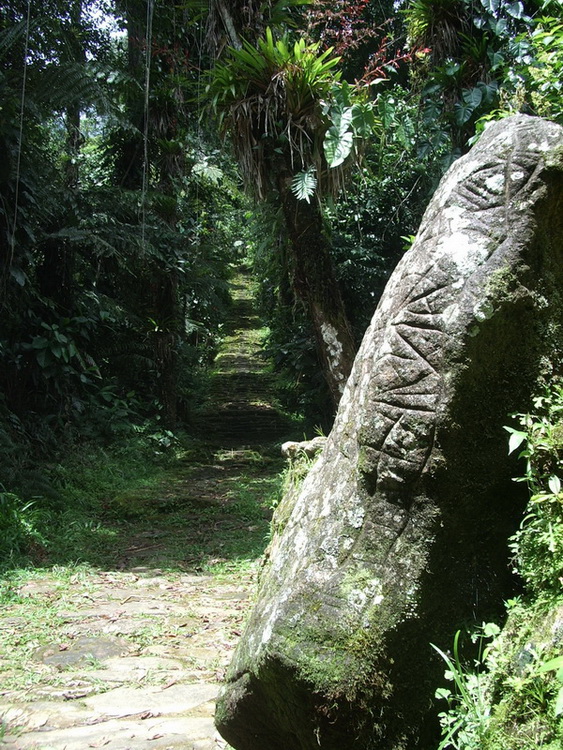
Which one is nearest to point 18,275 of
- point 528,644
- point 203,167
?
point 203,167

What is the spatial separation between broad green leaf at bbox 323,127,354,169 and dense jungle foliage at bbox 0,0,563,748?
0.6 inches

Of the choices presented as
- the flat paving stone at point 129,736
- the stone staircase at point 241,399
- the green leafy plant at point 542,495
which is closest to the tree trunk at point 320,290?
the flat paving stone at point 129,736

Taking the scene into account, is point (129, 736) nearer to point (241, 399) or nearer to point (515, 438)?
point (515, 438)

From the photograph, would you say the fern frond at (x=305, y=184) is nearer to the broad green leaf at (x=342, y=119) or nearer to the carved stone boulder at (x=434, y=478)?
the broad green leaf at (x=342, y=119)

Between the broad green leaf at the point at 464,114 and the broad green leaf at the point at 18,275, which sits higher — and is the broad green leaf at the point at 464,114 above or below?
above

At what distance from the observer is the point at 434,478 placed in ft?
6.75

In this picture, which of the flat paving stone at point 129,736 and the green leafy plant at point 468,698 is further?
the flat paving stone at point 129,736

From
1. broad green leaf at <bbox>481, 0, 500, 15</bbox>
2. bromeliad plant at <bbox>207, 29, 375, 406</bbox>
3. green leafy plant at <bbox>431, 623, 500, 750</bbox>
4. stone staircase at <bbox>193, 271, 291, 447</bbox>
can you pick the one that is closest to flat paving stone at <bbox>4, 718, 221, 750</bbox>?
green leafy plant at <bbox>431, 623, 500, 750</bbox>

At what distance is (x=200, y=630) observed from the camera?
410cm

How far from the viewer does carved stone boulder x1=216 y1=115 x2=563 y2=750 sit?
6.66 ft

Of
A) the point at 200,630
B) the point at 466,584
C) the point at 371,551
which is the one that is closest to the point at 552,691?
the point at 466,584

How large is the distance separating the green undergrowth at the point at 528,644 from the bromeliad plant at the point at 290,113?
13.4 ft

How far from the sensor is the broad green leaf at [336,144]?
5635 mm

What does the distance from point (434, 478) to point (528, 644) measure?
1.69 feet
